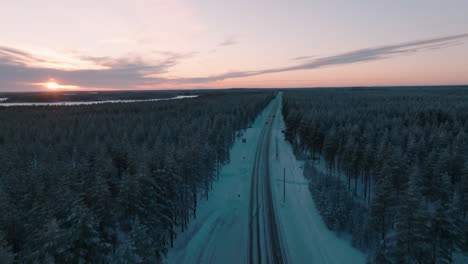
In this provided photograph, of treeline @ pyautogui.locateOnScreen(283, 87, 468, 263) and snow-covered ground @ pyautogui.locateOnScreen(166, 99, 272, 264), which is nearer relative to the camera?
treeline @ pyautogui.locateOnScreen(283, 87, 468, 263)

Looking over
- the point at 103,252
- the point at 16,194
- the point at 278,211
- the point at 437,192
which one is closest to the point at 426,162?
the point at 437,192

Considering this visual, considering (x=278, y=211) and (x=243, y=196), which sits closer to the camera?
(x=278, y=211)

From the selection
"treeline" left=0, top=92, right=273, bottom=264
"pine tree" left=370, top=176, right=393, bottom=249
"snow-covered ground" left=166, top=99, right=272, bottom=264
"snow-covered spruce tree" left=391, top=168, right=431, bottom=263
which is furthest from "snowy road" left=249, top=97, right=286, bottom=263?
"pine tree" left=370, top=176, right=393, bottom=249

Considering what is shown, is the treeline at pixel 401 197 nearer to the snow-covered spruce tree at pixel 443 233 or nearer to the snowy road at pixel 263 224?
the snow-covered spruce tree at pixel 443 233

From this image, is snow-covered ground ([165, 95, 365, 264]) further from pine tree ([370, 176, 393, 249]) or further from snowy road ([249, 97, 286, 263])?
pine tree ([370, 176, 393, 249])

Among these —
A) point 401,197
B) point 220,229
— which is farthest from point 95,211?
point 401,197

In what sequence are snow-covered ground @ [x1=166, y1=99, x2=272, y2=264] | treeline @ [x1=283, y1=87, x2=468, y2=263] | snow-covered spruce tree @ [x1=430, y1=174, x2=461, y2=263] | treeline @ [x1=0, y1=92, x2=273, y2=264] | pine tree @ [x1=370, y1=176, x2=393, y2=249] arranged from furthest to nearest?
pine tree @ [x1=370, y1=176, x2=393, y2=249]
snow-covered ground @ [x1=166, y1=99, x2=272, y2=264]
treeline @ [x1=283, y1=87, x2=468, y2=263]
snow-covered spruce tree @ [x1=430, y1=174, x2=461, y2=263]
treeline @ [x1=0, y1=92, x2=273, y2=264]

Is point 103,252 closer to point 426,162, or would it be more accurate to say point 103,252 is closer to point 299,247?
point 299,247
